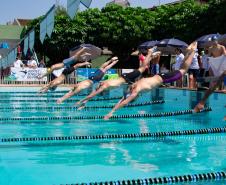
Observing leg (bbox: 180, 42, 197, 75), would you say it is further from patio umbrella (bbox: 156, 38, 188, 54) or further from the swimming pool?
patio umbrella (bbox: 156, 38, 188, 54)

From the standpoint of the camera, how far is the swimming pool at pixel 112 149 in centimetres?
551

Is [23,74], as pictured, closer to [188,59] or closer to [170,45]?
[170,45]

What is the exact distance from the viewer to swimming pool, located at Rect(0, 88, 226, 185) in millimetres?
5512

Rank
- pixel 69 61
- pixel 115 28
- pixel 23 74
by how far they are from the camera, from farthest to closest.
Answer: pixel 115 28 → pixel 23 74 → pixel 69 61

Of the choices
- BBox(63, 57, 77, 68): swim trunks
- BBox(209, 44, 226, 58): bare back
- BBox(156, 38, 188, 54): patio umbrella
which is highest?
BBox(156, 38, 188, 54): patio umbrella

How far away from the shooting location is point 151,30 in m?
31.3

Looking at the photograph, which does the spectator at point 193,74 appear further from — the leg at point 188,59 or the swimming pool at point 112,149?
the leg at point 188,59

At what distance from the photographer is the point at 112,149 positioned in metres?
7.13

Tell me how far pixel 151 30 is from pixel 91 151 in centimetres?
2494

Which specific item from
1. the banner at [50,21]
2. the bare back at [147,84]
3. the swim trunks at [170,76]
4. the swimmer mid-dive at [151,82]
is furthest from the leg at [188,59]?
the banner at [50,21]

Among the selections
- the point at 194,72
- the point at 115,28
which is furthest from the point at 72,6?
the point at 115,28

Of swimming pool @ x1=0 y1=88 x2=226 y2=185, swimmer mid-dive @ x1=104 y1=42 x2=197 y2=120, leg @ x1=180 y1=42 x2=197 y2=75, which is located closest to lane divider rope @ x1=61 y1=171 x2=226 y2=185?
swimming pool @ x1=0 y1=88 x2=226 y2=185

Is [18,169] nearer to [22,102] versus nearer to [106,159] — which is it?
[106,159]

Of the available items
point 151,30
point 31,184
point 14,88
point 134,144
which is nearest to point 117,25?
point 151,30
